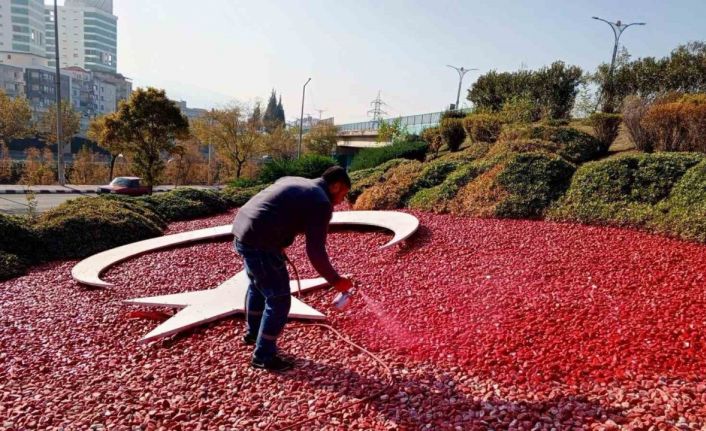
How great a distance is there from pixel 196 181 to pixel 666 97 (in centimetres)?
3392

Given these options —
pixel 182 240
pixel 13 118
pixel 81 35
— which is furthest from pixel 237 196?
pixel 81 35

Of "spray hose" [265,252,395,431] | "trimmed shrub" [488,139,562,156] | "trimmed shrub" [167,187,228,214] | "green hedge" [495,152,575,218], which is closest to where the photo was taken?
"spray hose" [265,252,395,431]

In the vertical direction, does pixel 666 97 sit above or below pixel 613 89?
below

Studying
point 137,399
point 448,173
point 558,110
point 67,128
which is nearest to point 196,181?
point 67,128

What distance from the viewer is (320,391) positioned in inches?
121

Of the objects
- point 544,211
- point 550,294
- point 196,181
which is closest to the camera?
point 550,294

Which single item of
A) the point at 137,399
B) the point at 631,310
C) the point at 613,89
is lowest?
the point at 137,399

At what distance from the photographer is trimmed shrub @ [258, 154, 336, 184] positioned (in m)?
15.5

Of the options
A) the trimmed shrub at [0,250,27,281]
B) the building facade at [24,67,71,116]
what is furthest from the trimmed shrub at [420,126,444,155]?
the building facade at [24,67,71,116]

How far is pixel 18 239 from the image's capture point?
7.50 metres

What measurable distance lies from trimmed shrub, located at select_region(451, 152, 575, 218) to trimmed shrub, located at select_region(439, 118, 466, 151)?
28.6 feet

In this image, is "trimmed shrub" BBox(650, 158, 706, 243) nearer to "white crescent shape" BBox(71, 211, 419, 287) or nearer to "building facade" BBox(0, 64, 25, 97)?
"white crescent shape" BBox(71, 211, 419, 287)

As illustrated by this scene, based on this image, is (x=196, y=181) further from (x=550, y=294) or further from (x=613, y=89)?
(x=550, y=294)

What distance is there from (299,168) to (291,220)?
12845 millimetres
